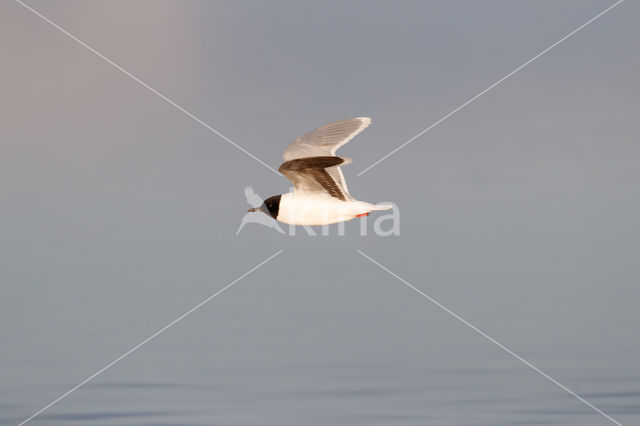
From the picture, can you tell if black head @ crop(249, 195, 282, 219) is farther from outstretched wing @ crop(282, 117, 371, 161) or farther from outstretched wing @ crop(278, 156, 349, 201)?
outstretched wing @ crop(282, 117, 371, 161)

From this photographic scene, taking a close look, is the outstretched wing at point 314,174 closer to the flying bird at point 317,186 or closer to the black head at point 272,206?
the flying bird at point 317,186

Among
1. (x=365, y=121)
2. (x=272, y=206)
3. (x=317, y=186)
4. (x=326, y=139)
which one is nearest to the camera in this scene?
(x=365, y=121)

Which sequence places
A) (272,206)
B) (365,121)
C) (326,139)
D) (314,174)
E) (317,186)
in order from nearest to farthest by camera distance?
(365,121), (326,139), (314,174), (317,186), (272,206)

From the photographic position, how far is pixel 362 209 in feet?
39.3

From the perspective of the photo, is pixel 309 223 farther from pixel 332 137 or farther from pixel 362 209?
pixel 332 137

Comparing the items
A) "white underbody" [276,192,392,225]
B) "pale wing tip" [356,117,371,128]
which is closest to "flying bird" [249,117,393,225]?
"white underbody" [276,192,392,225]

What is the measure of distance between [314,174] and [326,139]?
0.75 meters

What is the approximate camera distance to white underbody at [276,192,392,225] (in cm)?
1209

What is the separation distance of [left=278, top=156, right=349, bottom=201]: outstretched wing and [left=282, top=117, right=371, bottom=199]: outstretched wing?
0.07m

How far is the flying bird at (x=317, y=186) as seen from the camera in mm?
11266

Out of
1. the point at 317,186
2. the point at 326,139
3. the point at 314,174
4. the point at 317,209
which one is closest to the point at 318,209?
the point at 317,209

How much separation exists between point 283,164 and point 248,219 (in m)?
1.23

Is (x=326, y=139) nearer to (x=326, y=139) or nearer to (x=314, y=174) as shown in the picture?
(x=326, y=139)

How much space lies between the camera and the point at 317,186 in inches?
477
